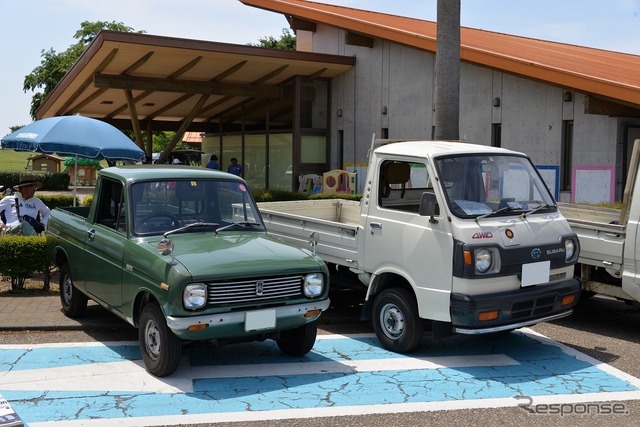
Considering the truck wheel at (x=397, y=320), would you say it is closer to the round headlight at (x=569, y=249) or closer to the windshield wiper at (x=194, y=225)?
the round headlight at (x=569, y=249)

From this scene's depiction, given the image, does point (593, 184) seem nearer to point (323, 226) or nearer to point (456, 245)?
point (323, 226)

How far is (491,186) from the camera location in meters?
7.15

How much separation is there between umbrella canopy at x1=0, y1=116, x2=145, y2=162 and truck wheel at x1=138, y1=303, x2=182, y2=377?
5.42 metres

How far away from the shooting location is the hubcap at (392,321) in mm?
7039

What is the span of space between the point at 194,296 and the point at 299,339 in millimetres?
1475

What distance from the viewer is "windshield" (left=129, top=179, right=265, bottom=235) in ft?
22.2

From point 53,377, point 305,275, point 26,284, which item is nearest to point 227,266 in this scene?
point 305,275

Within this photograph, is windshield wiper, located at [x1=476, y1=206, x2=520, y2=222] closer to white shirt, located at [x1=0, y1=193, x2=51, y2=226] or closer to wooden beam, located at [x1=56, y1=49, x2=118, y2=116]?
white shirt, located at [x1=0, y1=193, x2=51, y2=226]

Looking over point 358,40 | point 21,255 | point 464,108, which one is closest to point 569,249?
point 21,255

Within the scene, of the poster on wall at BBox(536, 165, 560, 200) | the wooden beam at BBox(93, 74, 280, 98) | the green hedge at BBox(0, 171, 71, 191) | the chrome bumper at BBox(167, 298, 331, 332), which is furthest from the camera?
the green hedge at BBox(0, 171, 71, 191)

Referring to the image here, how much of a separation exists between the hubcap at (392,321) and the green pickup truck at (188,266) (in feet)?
2.85

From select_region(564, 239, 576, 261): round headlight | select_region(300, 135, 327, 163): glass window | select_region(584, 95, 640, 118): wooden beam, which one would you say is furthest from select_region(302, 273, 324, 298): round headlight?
select_region(300, 135, 327, 163): glass window

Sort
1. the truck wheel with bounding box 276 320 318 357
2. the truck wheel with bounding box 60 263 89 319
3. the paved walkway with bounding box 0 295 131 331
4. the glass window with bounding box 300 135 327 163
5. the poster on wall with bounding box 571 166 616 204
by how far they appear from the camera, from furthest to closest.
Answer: the glass window with bounding box 300 135 327 163 → the poster on wall with bounding box 571 166 616 204 → the truck wheel with bounding box 60 263 89 319 → the paved walkway with bounding box 0 295 131 331 → the truck wheel with bounding box 276 320 318 357

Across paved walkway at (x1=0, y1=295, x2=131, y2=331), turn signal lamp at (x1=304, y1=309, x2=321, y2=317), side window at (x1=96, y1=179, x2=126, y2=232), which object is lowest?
paved walkway at (x1=0, y1=295, x2=131, y2=331)
